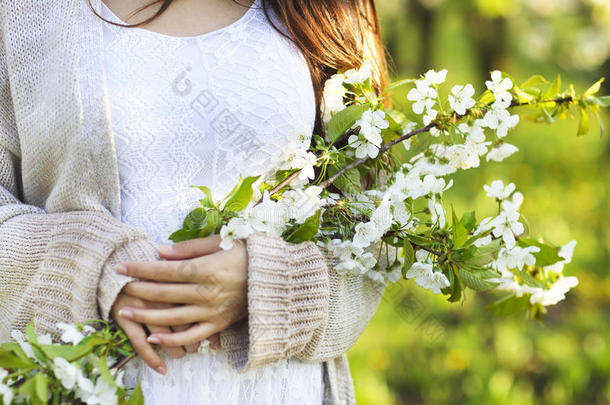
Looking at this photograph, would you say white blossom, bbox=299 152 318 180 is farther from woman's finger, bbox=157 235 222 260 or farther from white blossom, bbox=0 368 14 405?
Result: white blossom, bbox=0 368 14 405

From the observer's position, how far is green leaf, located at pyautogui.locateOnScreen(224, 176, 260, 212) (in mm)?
924

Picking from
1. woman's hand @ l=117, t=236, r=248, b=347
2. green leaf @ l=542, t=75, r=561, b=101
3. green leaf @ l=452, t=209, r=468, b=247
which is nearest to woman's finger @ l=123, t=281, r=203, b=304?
woman's hand @ l=117, t=236, r=248, b=347

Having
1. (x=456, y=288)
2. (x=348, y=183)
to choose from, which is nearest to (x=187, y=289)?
(x=348, y=183)

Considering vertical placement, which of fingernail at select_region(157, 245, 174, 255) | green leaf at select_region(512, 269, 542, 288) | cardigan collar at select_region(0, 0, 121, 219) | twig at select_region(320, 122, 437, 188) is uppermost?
cardigan collar at select_region(0, 0, 121, 219)

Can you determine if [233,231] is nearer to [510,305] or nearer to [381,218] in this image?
[381,218]

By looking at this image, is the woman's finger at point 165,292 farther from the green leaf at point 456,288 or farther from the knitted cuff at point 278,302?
the green leaf at point 456,288

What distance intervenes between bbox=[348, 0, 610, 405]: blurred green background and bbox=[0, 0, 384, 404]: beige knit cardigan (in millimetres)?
1248

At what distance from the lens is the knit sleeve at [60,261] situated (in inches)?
35.9

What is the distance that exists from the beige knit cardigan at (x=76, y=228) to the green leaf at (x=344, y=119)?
21cm

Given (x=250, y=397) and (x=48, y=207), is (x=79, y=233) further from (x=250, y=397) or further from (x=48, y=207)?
(x=250, y=397)

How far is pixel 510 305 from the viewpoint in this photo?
1.22m

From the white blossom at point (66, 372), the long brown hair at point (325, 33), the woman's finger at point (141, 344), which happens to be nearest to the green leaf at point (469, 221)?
the long brown hair at point (325, 33)

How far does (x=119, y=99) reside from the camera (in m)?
1.00

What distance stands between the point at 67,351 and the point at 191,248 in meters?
0.23
